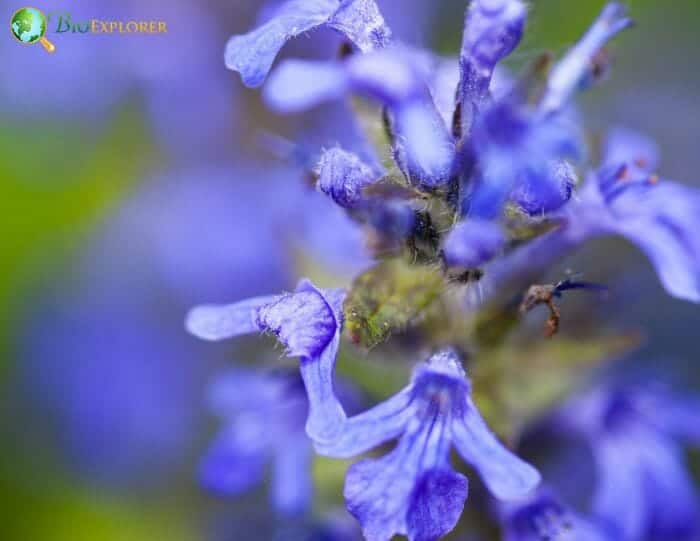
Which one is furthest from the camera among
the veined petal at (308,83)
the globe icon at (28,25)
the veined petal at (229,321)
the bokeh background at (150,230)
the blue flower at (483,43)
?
the bokeh background at (150,230)

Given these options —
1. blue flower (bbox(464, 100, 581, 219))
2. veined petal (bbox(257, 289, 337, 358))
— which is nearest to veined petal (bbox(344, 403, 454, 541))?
veined petal (bbox(257, 289, 337, 358))

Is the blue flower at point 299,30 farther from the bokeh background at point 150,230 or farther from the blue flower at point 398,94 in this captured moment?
the bokeh background at point 150,230

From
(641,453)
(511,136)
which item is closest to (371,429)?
(511,136)

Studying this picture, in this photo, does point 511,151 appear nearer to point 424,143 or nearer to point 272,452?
point 424,143

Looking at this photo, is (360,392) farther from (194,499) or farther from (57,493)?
(57,493)

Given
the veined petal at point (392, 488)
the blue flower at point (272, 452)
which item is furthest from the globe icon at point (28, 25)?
the veined petal at point (392, 488)

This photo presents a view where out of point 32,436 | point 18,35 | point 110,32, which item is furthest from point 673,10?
point 32,436
